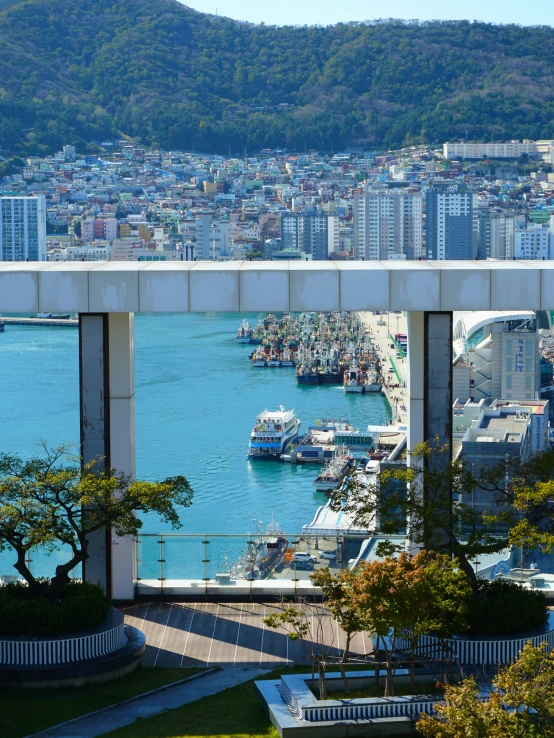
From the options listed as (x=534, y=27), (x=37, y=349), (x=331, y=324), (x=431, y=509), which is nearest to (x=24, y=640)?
(x=431, y=509)

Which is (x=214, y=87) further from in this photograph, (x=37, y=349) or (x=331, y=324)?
(x=37, y=349)

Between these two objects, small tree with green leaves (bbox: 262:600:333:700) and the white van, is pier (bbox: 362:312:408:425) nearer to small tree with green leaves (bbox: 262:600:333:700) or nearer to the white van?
the white van

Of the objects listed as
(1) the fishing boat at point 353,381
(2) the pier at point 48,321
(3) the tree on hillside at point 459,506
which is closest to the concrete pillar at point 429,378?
(3) the tree on hillside at point 459,506

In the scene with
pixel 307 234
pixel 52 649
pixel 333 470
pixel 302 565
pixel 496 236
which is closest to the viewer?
pixel 52 649

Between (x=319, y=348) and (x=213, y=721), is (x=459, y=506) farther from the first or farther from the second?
(x=319, y=348)

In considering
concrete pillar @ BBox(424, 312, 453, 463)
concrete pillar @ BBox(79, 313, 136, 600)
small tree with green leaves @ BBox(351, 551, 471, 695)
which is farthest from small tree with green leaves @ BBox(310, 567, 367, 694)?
concrete pillar @ BBox(79, 313, 136, 600)

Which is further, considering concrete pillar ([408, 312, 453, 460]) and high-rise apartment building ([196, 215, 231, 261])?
high-rise apartment building ([196, 215, 231, 261])

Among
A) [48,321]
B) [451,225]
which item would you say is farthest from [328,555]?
[451,225]
